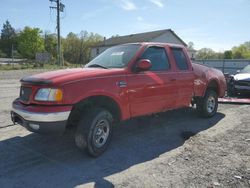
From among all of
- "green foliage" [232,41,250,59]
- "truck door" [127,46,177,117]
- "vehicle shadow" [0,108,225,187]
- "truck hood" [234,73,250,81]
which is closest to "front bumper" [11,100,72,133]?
"vehicle shadow" [0,108,225,187]

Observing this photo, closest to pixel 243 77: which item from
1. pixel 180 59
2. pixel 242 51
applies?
pixel 180 59

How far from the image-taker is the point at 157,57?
604 centimetres

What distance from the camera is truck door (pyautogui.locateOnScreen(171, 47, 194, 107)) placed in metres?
6.41

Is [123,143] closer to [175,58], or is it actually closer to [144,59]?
[144,59]

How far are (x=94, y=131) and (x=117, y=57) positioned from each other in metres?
1.70

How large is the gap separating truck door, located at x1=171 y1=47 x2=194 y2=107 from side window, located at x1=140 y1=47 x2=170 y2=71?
366 mm

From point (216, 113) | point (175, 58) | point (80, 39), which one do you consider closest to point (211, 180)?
point (175, 58)

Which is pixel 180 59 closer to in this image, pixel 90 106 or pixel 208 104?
pixel 208 104

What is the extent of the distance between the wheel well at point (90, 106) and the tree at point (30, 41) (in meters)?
59.3

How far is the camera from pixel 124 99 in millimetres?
5098

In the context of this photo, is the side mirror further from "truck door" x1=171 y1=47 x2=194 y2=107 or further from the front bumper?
the front bumper

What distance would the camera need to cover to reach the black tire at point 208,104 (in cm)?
755

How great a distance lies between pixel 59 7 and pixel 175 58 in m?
33.5

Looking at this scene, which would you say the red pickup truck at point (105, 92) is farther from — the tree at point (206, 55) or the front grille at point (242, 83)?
the tree at point (206, 55)
